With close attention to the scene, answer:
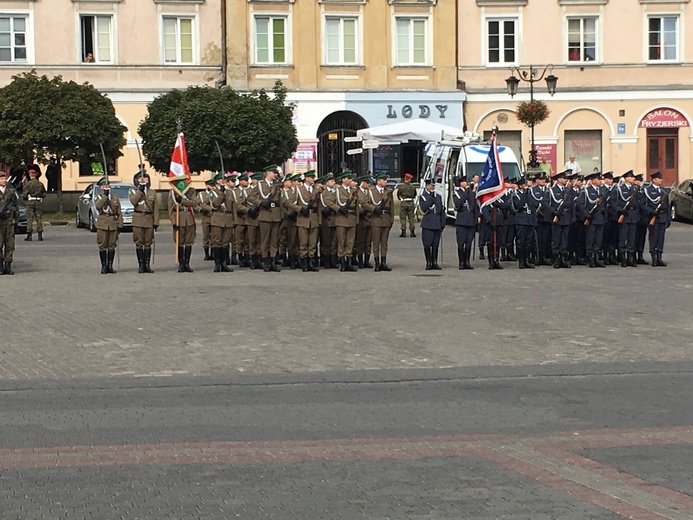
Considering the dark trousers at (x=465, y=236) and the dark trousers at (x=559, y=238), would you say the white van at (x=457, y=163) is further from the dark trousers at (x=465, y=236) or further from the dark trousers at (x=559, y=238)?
the dark trousers at (x=465, y=236)

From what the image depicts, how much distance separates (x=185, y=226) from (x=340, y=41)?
26.2 meters

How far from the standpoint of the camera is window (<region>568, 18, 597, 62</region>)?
49.9 metres

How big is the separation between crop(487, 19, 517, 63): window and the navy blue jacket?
26.5 m

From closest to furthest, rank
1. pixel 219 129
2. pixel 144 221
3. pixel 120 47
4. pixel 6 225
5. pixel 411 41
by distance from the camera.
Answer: pixel 6 225
pixel 144 221
pixel 219 129
pixel 120 47
pixel 411 41

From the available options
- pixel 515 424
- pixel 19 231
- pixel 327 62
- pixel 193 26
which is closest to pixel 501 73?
pixel 327 62

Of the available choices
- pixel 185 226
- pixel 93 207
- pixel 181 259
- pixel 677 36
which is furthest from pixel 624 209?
pixel 677 36

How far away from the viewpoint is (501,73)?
49.9 metres

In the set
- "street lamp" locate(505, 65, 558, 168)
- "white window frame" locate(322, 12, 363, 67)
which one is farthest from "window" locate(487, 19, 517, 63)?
"white window frame" locate(322, 12, 363, 67)

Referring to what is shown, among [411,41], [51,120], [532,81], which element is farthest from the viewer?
[411,41]

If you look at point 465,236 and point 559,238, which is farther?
point 559,238

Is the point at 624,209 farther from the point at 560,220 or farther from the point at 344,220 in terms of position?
the point at 344,220

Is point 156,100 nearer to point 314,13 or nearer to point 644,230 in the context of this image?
point 314,13

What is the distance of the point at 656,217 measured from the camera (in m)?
24.7

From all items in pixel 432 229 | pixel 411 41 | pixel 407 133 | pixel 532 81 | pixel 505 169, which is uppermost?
pixel 411 41
